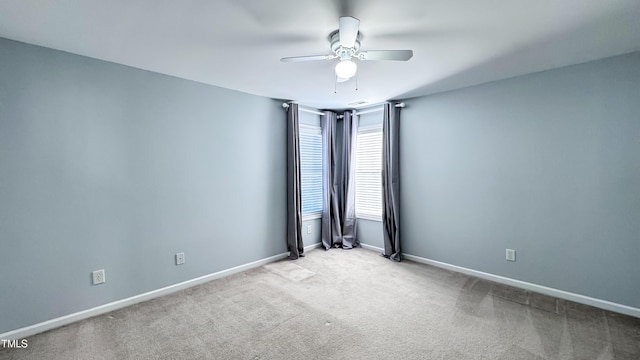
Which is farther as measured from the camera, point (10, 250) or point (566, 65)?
point (566, 65)

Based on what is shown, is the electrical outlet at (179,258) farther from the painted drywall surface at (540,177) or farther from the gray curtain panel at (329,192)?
the painted drywall surface at (540,177)

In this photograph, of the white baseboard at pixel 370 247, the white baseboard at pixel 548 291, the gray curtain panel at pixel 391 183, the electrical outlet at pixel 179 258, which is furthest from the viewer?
the white baseboard at pixel 370 247

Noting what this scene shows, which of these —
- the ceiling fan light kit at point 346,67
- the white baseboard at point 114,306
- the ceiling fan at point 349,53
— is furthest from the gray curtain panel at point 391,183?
the ceiling fan light kit at point 346,67

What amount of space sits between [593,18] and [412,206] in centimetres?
264

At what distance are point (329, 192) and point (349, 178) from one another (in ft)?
1.39

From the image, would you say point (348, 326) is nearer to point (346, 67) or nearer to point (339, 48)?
point (346, 67)

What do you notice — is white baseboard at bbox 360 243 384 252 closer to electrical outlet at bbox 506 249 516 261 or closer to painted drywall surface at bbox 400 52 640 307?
painted drywall surface at bbox 400 52 640 307

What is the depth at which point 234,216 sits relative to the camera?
140 inches

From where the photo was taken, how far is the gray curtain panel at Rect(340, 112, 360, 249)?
4.63 m

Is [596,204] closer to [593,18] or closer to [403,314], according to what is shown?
[593,18]

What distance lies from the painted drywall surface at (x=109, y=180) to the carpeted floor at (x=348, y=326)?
37 centimetres

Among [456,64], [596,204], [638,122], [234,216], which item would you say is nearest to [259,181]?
[234,216]

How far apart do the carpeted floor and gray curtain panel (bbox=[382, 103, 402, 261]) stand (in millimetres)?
864

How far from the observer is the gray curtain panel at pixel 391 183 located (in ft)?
13.1
